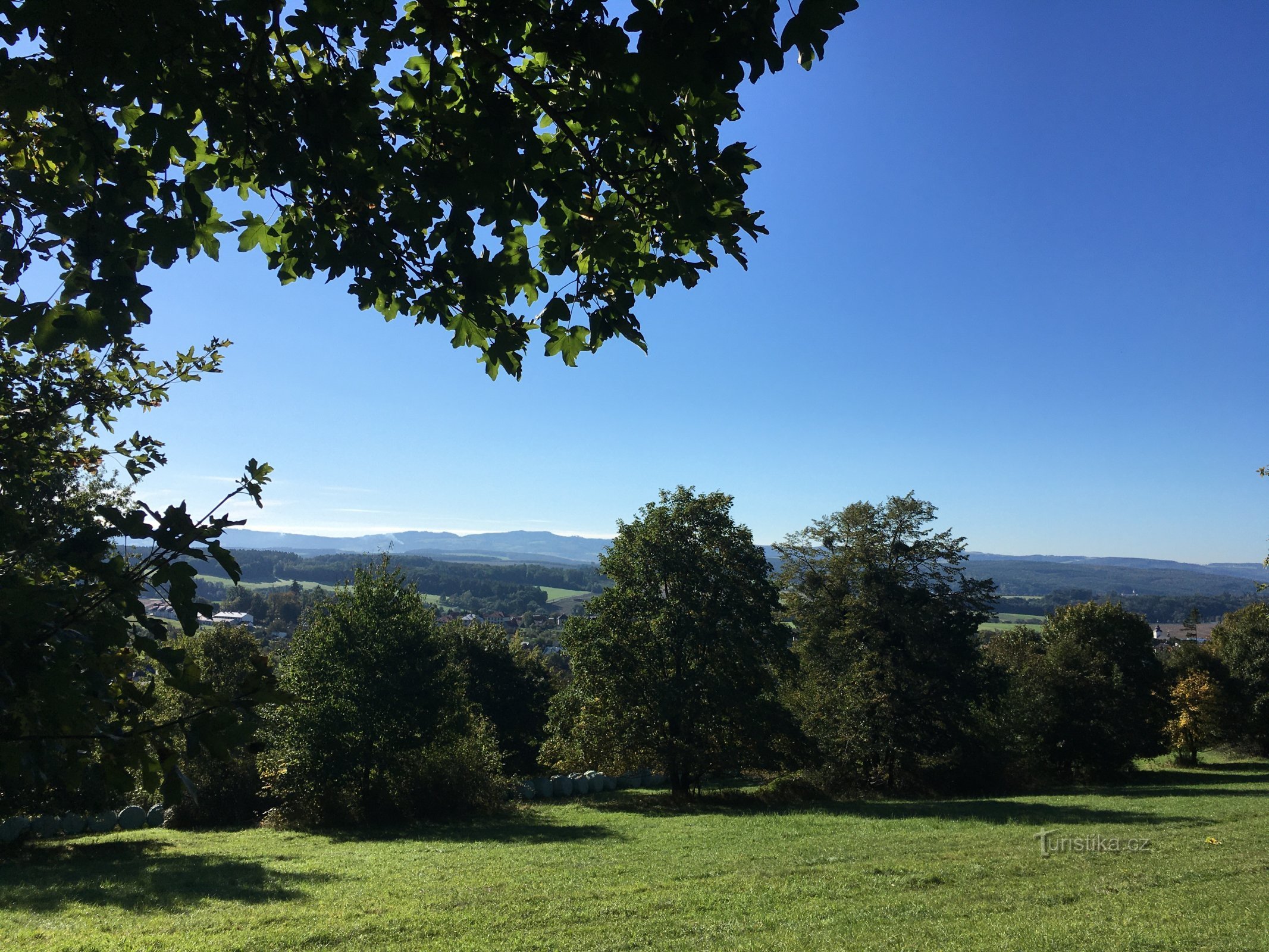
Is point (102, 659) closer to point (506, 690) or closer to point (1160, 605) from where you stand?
point (506, 690)

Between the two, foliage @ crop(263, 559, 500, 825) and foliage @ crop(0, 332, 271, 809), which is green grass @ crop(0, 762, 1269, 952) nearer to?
foliage @ crop(263, 559, 500, 825)

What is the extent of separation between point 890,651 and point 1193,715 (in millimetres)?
25980

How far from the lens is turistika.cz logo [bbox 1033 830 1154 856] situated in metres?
11.8

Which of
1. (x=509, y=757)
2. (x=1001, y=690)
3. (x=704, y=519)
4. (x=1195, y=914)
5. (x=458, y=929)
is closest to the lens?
(x=458, y=929)

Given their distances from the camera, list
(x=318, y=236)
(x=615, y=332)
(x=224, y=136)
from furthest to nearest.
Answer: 1. (x=615, y=332)
2. (x=318, y=236)
3. (x=224, y=136)

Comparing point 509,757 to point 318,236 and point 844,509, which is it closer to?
point 844,509

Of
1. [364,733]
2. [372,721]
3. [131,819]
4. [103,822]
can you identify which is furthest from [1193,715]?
[103,822]

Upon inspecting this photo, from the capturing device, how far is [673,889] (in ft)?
30.0

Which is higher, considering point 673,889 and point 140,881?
point 673,889

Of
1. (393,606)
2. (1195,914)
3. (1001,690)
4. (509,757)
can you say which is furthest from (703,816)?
(509,757)

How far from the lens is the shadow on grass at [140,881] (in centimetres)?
902

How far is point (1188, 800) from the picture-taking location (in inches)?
805

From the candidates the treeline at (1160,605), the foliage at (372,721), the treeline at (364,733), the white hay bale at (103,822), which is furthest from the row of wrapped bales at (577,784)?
the treeline at (1160,605)

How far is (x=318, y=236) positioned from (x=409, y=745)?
63.8 feet
